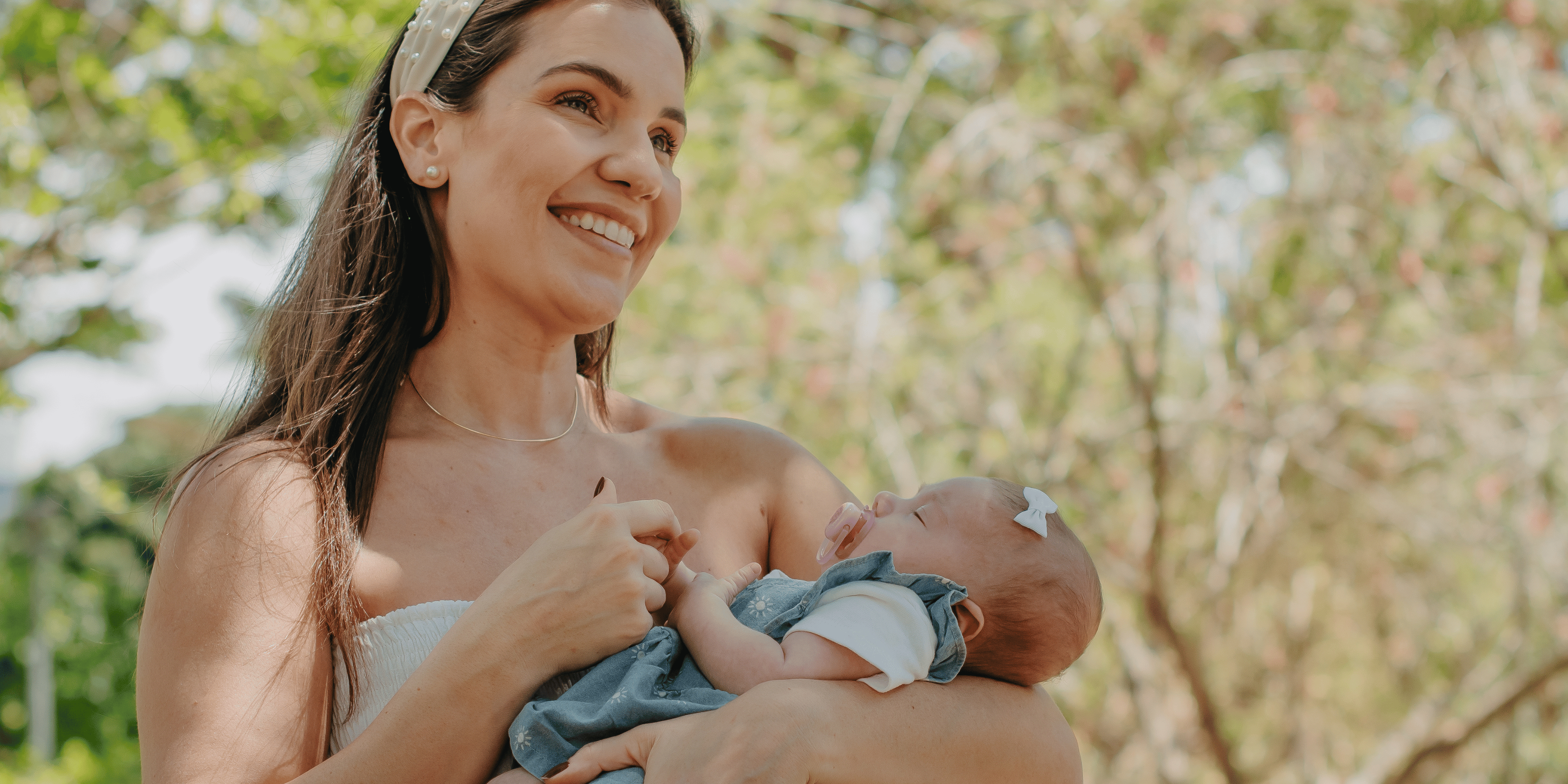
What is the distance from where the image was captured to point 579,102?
1753 millimetres

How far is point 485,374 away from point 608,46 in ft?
1.79

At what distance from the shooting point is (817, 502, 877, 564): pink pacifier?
1.76 metres

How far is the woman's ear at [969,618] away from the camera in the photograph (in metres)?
1.61

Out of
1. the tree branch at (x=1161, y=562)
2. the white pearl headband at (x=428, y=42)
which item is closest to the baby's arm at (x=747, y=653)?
the white pearl headband at (x=428, y=42)

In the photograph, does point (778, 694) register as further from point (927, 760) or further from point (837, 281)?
point (837, 281)

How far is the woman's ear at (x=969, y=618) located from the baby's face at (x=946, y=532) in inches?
1.5

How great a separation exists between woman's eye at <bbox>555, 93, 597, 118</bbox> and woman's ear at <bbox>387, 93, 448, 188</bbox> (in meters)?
0.21

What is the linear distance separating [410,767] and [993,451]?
342 cm

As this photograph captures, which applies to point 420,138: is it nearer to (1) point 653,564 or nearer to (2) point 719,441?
(2) point 719,441

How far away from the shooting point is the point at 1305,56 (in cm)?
461

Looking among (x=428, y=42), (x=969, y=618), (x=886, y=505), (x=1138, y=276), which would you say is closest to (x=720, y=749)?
(x=969, y=618)

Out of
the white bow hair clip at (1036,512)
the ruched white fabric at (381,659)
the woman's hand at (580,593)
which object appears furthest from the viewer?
the white bow hair clip at (1036,512)

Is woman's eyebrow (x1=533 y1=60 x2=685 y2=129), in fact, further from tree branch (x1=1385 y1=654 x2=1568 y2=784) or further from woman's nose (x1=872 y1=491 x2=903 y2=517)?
tree branch (x1=1385 y1=654 x2=1568 y2=784)

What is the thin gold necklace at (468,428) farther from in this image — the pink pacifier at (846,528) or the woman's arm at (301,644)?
the pink pacifier at (846,528)
